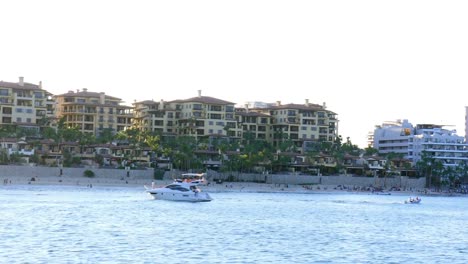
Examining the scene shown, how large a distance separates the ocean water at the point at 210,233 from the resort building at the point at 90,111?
246ft

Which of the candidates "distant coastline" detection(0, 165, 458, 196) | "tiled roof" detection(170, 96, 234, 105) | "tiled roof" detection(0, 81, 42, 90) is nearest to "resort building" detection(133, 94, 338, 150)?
"tiled roof" detection(170, 96, 234, 105)

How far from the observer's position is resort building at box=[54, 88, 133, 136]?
173 meters

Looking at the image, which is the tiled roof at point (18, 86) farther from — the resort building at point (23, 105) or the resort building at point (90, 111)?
the resort building at point (90, 111)

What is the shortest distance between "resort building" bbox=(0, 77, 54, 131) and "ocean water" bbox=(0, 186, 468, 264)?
65.0 metres

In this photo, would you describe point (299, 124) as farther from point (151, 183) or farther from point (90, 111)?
point (151, 183)

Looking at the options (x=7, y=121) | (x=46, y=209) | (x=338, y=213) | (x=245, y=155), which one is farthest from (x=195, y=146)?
(x=46, y=209)

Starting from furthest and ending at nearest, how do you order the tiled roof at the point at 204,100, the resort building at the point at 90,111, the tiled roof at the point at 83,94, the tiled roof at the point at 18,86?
the tiled roof at the point at 204,100, the tiled roof at the point at 83,94, the resort building at the point at 90,111, the tiled roof at the point at 18,86

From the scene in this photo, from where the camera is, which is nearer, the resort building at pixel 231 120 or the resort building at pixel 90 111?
the resort building at pixel 90 111

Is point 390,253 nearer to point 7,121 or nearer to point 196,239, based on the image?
point 196,239

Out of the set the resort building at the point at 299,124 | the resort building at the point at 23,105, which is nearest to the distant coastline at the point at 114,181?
the resort building at the point at 23,105

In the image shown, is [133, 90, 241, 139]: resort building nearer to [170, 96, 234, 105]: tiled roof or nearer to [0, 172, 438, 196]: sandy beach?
[170, 96, 234, 105]: tiled roof

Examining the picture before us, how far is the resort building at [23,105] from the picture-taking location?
→ 528 feet

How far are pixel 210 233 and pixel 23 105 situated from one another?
107817 mm

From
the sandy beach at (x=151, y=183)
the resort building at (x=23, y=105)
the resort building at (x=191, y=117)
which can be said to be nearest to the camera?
the sandy beach at (x=151, y=183)
